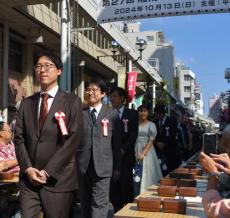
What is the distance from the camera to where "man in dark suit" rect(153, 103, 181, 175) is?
8.99 meters

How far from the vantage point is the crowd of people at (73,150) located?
11.8 feet

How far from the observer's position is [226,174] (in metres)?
2.63

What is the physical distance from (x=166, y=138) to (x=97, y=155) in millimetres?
4395

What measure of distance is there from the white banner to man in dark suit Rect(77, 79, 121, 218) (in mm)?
4930

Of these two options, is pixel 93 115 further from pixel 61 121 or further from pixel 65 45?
pixel 65 45

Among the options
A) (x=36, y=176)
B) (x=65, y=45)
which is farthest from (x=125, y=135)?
(x=65, y=45)

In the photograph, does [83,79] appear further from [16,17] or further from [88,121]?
[88,121]

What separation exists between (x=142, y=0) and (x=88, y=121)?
17.8 feet

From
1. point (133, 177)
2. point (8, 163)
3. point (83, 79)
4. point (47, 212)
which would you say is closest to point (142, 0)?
point (133, 177)

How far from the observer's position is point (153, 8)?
9.70 meters

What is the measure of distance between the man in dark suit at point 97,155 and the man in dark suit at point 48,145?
1.08 metres

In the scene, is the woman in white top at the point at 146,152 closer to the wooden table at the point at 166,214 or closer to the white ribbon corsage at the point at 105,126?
the white ribbon corsage at the point at 105,126

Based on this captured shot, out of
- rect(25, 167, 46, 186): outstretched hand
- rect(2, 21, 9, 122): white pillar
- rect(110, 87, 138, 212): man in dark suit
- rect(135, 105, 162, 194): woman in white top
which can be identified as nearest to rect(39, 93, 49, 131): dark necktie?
rect(25, 167, 46, 186): outstretched hand

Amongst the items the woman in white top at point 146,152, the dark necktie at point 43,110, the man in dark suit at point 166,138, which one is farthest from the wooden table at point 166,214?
the man in dark suit at point 166,138
